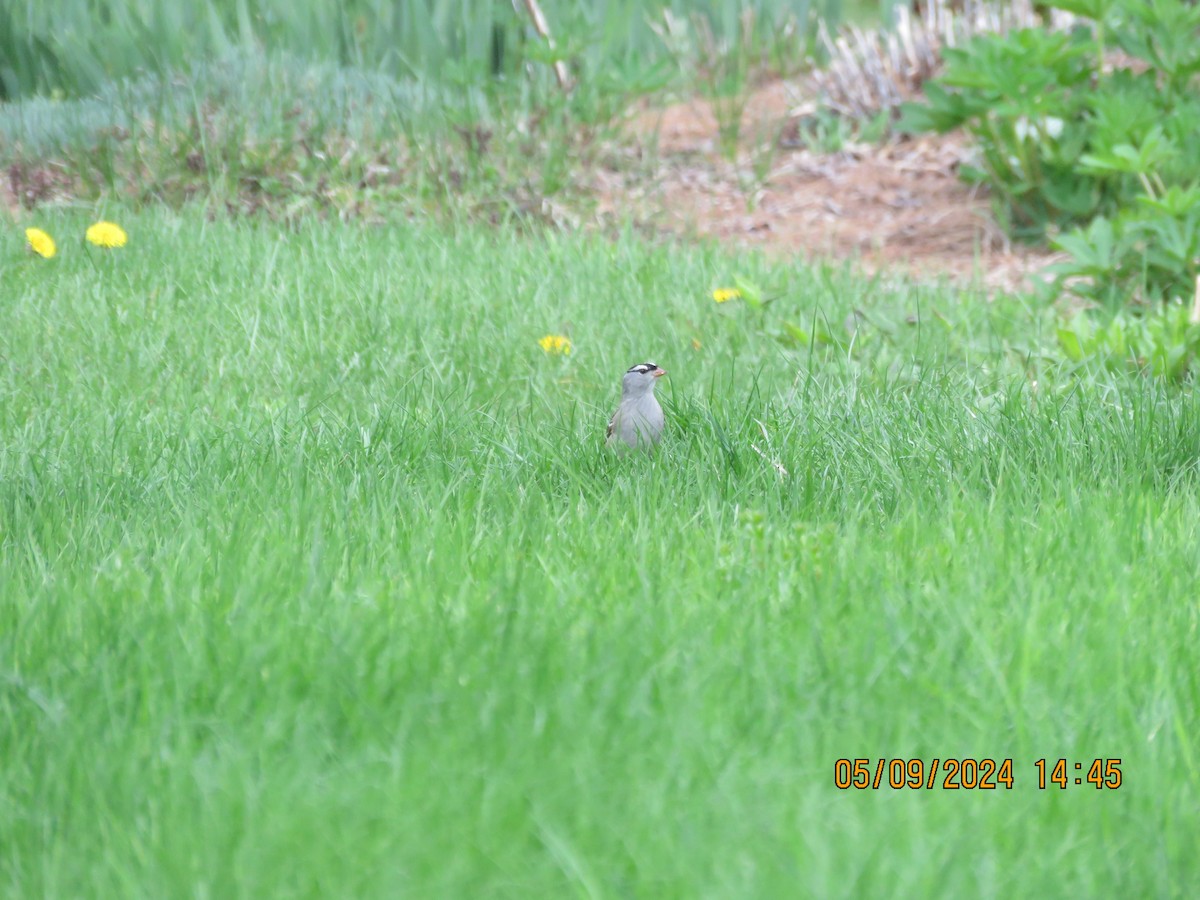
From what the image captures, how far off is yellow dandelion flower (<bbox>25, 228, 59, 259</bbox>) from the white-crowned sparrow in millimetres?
2571

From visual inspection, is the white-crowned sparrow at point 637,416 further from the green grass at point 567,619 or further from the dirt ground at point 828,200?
the dirt ground at point 828,200

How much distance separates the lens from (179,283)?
452 centimetres

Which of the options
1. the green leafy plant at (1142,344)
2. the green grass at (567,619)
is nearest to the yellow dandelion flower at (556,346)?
the green grass at (567,619)

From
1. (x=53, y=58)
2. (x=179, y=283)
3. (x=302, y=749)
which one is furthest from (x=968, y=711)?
(x=53, y=58)

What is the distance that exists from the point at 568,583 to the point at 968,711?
745 mm

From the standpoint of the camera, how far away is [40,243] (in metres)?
4.60

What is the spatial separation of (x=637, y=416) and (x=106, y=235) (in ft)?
8.51

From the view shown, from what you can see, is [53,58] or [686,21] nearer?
[53,58]

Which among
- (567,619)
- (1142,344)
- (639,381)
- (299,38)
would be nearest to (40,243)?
(639,381)

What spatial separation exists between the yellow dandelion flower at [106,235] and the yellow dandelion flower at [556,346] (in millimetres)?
1737

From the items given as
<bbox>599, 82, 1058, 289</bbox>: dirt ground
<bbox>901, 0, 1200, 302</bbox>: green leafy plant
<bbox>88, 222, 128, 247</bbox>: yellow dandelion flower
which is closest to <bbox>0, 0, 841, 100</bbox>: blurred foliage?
<bbox>599, 82, 1058, 289</bbox>: dirt ground

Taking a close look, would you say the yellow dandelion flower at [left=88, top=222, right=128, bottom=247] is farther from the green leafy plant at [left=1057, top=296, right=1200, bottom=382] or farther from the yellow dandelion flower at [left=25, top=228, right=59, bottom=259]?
the green leafy plant at [left=1057, top=296, right=1200, bottom=382]

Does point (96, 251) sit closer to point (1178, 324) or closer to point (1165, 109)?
point (1178, 324)

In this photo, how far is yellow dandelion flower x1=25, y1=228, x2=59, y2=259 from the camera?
15.0ft
